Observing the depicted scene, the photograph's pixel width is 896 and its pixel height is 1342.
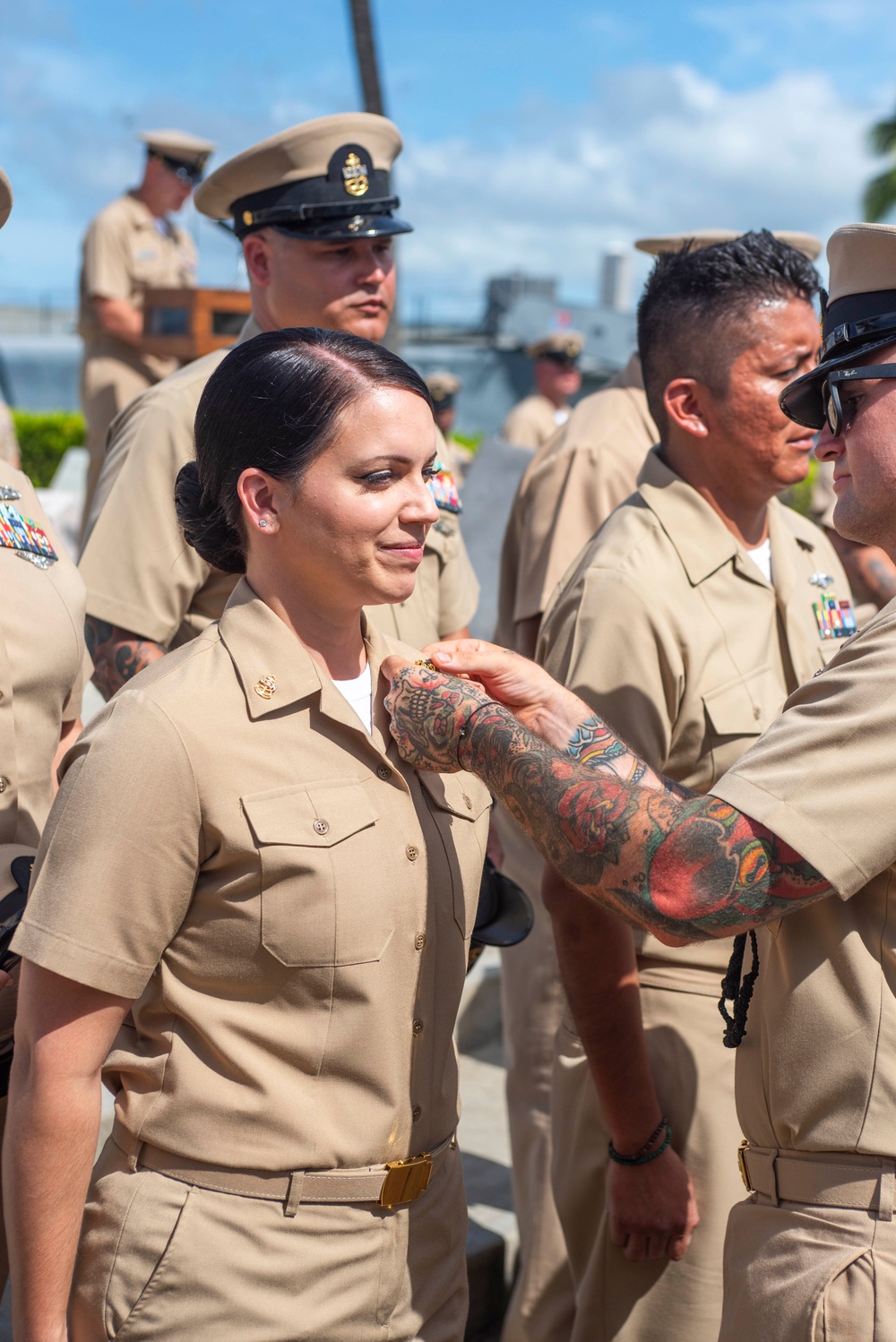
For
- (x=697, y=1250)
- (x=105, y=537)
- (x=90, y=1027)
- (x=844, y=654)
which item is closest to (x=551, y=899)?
(x=697, y=1250)

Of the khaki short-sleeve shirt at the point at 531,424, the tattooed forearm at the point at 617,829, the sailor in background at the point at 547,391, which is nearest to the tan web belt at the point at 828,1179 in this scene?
the tattooed forearm at the point at 617,829

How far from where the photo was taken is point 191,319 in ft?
21.2

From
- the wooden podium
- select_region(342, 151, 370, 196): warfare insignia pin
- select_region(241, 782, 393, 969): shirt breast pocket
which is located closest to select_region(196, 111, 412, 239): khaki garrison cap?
select_region(342, 151, 370, 196): warfare insignia pin

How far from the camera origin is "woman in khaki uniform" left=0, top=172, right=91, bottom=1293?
2.45 metres

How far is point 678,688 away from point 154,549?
128 centimetres

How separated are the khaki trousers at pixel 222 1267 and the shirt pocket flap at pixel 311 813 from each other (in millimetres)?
517

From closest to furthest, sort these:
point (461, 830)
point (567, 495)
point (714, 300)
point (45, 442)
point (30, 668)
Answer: point (461, 830) → point (30, 668) → point (714, 300) → point (567, 495) → point (45, 442)

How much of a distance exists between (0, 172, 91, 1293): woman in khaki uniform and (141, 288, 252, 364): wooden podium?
140 inches

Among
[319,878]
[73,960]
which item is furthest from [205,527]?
[73,960]

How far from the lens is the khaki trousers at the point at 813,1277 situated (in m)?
1.81

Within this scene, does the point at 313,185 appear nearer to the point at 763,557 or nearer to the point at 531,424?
the point at 763,557

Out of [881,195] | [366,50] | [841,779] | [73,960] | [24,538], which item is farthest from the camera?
[881,195]

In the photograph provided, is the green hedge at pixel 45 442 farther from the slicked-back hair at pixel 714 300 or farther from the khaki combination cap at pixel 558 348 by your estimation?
the slicked-back hair at pixel 714 300

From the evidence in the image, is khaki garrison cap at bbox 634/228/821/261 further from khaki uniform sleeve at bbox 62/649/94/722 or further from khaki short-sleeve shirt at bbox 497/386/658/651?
khaki uniform sleeve at bbox 62/649/94/722
